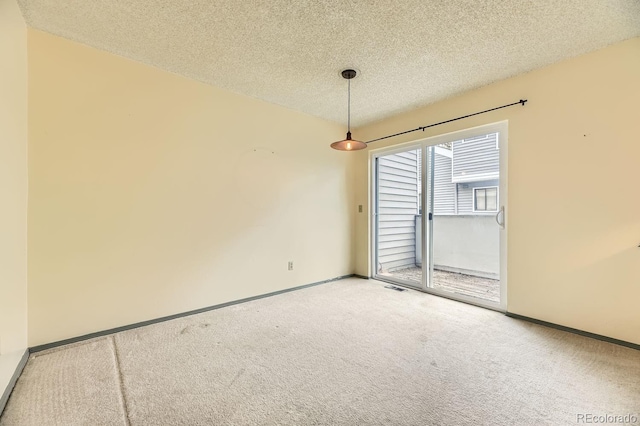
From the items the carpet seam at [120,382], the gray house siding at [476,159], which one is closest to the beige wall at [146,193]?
the carpet seam at [120,382]

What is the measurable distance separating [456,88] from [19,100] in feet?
13.2

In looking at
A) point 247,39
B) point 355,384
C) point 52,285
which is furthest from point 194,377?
point 247,39

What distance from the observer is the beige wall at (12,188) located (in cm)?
164

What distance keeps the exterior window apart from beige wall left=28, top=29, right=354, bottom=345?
2417 mm

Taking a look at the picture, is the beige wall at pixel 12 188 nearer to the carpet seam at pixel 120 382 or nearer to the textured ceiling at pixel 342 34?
the textured ceiling at pixel 342 34

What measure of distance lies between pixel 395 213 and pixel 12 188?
437cm

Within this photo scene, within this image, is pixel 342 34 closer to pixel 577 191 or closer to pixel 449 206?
pixel 577 191

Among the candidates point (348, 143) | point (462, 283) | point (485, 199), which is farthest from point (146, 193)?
point (462, 283)

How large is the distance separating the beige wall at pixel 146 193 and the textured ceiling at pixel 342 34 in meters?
0.33

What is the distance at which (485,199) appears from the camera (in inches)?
139

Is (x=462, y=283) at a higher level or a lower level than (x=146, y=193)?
lower

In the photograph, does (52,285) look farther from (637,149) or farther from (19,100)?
(637,149)

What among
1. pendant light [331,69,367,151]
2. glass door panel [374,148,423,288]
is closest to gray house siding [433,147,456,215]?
glass door panel [374,148,423,288]

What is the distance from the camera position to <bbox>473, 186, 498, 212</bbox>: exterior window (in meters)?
3.29
